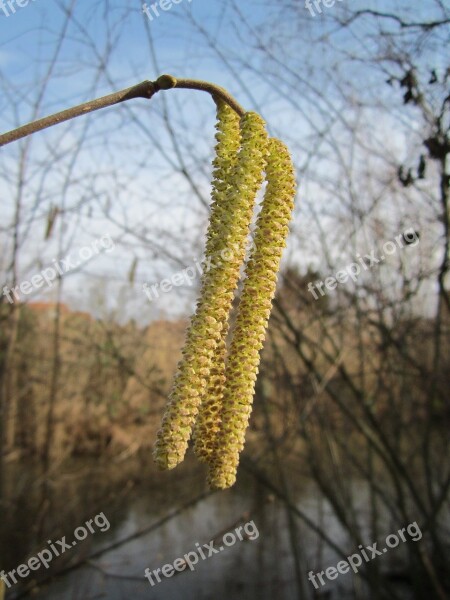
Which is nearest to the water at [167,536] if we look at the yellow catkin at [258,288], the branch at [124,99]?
the yellow catkin at [258,288]

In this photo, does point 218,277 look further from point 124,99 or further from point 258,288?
point 124,99

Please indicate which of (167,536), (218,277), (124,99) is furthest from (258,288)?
(167,536)

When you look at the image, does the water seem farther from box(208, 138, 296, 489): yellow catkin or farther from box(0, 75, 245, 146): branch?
box(0, 75, 245, 146): branch

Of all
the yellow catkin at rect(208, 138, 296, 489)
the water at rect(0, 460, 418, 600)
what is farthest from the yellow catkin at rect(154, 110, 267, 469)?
the water at rect(0, 460, 418, 600)

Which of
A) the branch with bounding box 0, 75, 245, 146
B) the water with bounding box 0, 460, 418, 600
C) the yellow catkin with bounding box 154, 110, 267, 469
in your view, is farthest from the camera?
the water with bounding box 0, 460, 418, 600

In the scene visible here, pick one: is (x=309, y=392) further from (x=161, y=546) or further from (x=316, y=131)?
(x=161, y=546)

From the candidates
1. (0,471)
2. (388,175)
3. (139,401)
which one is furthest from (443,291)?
(139,401)
